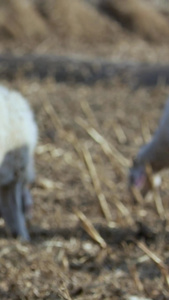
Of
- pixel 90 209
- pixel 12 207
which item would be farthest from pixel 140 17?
pixel 12 207

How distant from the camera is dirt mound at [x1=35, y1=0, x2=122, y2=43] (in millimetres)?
19688

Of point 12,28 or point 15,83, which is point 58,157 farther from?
point 12,28

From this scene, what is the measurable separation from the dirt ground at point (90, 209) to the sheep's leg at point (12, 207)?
0.47 feet

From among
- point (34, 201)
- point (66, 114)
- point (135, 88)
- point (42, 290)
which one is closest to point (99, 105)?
point (66, 114)

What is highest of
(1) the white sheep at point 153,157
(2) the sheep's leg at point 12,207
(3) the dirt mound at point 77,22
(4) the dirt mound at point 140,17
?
(1) the white sheep at point 153,157

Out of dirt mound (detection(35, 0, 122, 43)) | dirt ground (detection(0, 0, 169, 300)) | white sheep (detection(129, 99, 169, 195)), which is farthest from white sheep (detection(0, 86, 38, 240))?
dirt mound (detection(35, 0, 122, 43))

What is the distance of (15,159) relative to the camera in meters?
6.30

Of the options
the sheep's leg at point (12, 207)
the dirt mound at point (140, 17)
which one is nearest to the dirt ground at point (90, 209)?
the sheep's leg at point (12, 207)

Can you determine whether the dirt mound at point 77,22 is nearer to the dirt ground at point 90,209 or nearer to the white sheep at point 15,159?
the dirt ground at point 90,209

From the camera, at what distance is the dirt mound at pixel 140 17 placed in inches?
822

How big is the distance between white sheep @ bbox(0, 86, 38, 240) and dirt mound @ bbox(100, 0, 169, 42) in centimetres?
1445

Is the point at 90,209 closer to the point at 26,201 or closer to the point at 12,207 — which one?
the point at 26,201

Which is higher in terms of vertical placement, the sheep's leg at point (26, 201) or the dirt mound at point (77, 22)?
the sheep's leg at point (26, 201)

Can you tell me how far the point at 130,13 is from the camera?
2191cm
